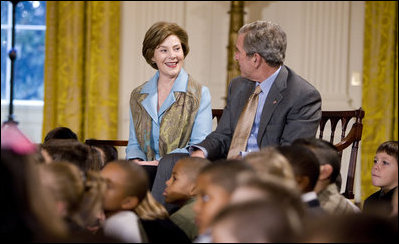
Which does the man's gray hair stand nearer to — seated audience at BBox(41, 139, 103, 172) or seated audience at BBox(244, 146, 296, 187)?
seated audience at BBox(41, 139, 103, 172)

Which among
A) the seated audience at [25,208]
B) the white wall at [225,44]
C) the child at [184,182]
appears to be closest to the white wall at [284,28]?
the white wall at [225,44]

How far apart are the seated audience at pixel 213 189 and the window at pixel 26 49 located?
469 cm

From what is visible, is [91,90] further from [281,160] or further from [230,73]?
[281,160]

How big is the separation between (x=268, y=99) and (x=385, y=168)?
0.67 meters

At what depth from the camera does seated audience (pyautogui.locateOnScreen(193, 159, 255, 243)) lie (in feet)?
6.00

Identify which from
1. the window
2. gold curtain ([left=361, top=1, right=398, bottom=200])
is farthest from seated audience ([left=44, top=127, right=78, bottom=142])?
gold curtain ([left=361, top=1, right=398, bottom=200])

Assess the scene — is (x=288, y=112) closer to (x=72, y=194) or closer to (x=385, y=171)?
(x=385, y=171)

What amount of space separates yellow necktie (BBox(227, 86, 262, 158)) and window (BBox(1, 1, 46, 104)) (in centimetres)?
344

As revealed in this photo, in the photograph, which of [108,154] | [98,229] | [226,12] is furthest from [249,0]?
[98,229]

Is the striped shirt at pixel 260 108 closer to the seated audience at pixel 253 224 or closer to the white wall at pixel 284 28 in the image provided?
the seated audience at pixel 253 224

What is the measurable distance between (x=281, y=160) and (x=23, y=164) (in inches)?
32.6

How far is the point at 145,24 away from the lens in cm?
616

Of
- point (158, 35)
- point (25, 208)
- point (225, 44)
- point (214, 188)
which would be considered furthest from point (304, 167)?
point (225, 44)

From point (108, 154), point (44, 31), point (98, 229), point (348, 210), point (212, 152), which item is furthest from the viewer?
point (44, 31)
